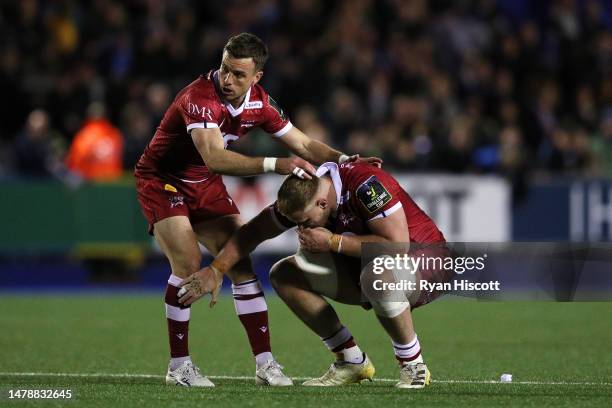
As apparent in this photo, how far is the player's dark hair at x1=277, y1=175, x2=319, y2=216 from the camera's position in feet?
22.5

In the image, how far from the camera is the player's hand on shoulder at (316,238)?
6895 mm

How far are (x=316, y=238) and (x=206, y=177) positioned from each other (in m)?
1.31

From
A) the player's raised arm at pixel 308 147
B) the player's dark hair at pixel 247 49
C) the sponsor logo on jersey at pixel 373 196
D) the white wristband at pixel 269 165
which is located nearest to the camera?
the sponsor logo on jersey at pixel 373 196

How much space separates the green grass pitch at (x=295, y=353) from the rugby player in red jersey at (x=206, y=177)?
32 cm

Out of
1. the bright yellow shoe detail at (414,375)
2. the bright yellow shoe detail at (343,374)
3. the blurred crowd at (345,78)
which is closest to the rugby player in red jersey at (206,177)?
the bright yellow shoe detail at (343,374)

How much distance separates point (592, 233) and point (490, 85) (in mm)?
3139

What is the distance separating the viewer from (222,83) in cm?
750

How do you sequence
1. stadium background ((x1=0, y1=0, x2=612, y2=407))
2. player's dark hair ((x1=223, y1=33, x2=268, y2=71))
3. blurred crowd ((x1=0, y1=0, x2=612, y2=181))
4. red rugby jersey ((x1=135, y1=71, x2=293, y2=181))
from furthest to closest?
blurred crowd ((x1=0, y1=0, x2=612, y2=181)) → stadium background ((x1=0, y1=0, x2=612, y2=407)) → red rugby jersey ((x1=135, y1=71, x2=293, y2=181)) → player's dark hair ((x1=223, y1=33, x2=268, y2=71))

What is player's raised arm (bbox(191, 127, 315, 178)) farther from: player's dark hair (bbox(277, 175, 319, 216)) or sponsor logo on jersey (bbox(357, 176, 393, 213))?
sponsor logo on jersey (bbox(357, 176, 393, 213))

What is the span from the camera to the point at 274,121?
26.2 ft

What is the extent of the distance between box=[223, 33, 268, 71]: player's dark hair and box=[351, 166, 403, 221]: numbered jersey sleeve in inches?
39.0

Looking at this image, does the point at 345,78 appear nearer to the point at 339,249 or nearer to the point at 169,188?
the point at 169,188

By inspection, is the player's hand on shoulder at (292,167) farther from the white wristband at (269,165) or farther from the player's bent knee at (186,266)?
the player's bent knee at (186,266)

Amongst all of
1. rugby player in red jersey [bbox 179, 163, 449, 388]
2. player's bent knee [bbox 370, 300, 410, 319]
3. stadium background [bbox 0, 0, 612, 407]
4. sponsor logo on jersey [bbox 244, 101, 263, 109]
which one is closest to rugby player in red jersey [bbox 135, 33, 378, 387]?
sponsor logo on jersey [bbox 244, 101, 263, 109]
